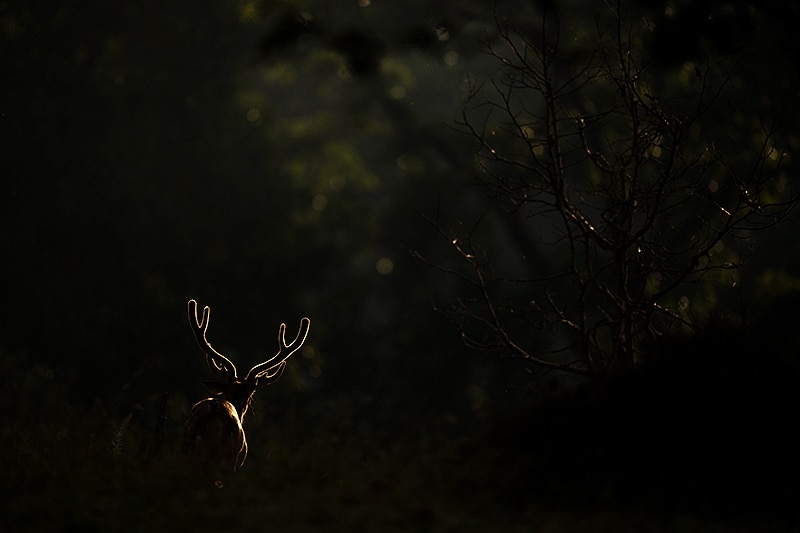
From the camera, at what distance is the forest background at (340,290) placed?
5.61m

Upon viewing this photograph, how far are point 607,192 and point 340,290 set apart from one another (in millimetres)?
16128

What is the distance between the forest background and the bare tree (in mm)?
243

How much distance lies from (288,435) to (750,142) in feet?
32.7

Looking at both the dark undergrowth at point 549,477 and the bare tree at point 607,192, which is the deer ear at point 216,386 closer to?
the dark undergrowth at point 549,477

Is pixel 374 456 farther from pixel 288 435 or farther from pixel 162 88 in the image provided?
pixel 162 88

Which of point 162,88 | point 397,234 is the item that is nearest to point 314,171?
point 397,234

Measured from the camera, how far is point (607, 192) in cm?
768

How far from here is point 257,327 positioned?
2058cm

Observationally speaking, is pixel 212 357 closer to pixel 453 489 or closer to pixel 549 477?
pixel 453 489

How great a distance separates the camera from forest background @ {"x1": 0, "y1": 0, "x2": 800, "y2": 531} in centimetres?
561

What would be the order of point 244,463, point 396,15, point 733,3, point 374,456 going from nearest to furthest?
point 244,463 < point 733,3 < point 374,456 < point 396,15

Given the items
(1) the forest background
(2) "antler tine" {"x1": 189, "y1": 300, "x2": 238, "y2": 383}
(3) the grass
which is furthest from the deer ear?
(3) the grass

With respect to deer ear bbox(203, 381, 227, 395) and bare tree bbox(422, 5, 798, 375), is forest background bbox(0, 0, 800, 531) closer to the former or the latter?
bare tree bbox(422, 5, 798, 375)

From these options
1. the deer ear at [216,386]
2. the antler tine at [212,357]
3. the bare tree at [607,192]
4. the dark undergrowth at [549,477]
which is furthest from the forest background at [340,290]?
the antler tine at [212,357]
